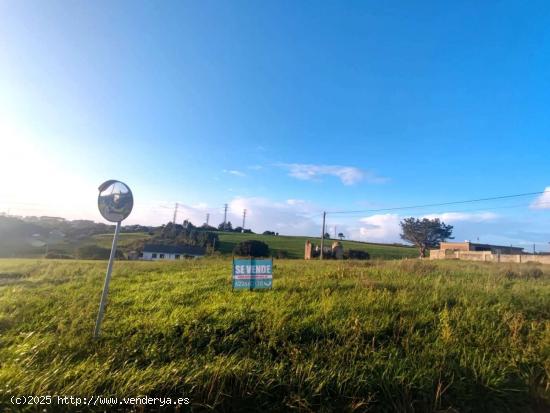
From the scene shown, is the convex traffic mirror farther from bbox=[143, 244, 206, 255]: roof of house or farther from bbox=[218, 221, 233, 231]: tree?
bbox=[218, 221, 233, 231]: tree

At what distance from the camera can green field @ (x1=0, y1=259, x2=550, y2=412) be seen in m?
3.40

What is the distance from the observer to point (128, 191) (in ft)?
17.7

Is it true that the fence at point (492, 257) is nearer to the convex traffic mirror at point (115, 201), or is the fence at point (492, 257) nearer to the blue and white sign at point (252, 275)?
the blue and white sign at point (252, 275)

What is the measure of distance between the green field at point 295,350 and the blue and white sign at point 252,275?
0.53 m

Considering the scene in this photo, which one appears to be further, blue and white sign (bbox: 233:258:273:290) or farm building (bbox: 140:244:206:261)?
farm building (bbox: 140:244:206:261)

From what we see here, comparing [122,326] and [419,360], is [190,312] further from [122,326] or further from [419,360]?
[419,360]

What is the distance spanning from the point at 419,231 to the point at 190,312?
222 ft

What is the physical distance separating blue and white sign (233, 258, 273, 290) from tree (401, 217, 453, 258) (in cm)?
6340

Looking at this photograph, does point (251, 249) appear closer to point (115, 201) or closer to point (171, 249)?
point (171, 249)

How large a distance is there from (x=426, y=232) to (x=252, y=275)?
214 feet

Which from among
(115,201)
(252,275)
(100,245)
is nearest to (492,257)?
(252,275)

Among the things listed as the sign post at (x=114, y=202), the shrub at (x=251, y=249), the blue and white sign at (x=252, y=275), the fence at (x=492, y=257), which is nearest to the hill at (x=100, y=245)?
the shrub at (x=251, y=249)

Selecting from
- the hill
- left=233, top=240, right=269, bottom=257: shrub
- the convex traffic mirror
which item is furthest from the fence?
the convex traffic mirror

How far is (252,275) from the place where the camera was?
7.90 meters
